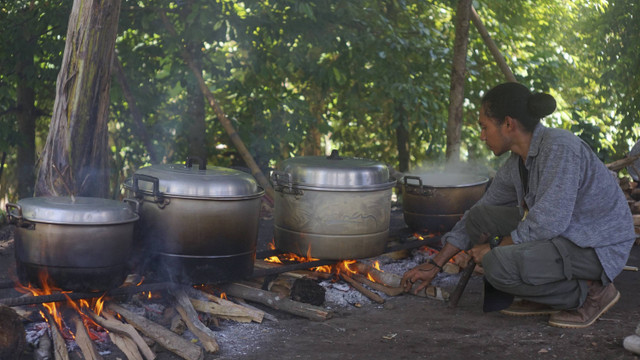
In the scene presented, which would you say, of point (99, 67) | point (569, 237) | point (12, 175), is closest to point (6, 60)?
point (12, 175)

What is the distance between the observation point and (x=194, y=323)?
353cm

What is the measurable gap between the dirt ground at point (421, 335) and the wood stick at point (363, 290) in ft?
0.21

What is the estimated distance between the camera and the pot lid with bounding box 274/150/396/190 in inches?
169

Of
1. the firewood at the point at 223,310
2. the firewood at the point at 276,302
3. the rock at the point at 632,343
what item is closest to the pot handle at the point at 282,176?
the firewood at the point at 276,302

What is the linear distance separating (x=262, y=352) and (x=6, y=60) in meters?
4.82

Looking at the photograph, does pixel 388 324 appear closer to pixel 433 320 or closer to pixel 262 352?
pixel 433 320

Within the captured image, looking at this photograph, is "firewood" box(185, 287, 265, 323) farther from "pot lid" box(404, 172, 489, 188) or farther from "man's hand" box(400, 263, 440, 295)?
"pot lid" box(404, 172, 489, 188)

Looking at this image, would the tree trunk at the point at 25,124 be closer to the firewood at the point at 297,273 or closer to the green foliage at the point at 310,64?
the green foliage at the point at 310,64

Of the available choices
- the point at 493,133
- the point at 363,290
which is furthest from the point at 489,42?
the point at 363,290

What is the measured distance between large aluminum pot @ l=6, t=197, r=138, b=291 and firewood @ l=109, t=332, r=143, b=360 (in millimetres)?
271

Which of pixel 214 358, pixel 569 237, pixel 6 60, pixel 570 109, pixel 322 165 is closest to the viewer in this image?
pixel 214 358

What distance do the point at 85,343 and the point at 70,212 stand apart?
2.10ft

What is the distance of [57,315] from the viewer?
10.8ft

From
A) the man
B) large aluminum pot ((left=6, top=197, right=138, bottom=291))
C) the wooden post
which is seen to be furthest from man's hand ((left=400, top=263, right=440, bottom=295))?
the wooden post
